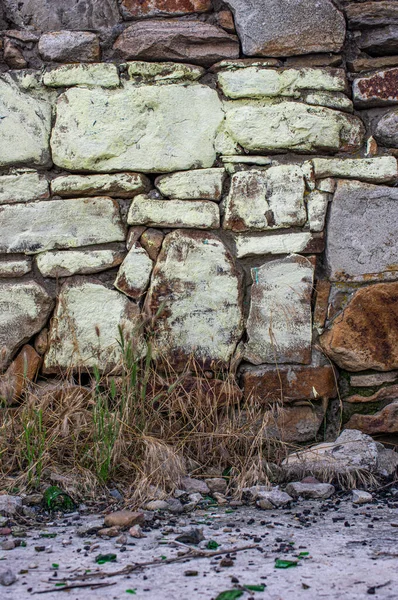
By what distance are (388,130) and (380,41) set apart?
369 millimetres

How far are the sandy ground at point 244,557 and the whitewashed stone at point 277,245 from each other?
3.41ft

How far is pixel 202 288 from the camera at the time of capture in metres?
2.76

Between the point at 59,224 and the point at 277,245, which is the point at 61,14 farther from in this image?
the point at 277,245

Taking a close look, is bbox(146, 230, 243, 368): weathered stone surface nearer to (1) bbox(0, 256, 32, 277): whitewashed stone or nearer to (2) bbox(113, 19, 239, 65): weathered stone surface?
(1) bbox(0, 256, 32, 277): whitewashed stone

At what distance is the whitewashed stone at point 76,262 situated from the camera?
276cm

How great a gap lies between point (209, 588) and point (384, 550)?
0.54 meters

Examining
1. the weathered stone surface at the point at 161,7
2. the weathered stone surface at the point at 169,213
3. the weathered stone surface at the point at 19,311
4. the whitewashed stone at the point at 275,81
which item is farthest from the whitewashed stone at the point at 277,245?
the weathered stone surface at the point at 161,7

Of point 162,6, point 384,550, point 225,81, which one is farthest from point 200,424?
point 162,6

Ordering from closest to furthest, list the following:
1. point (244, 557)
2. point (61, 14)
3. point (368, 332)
Answer: point (244, 557)
point (368, 332)
point (61, 14)

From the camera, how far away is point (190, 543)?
187cm

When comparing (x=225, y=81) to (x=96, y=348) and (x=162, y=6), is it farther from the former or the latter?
(x=96, y=348)

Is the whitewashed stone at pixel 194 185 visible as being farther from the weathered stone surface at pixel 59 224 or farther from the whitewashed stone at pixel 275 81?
the whitewashed stone at pixel 275 81

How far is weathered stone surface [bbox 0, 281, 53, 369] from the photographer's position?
9.04 feet

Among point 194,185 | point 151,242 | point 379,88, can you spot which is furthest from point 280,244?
point 379,88
